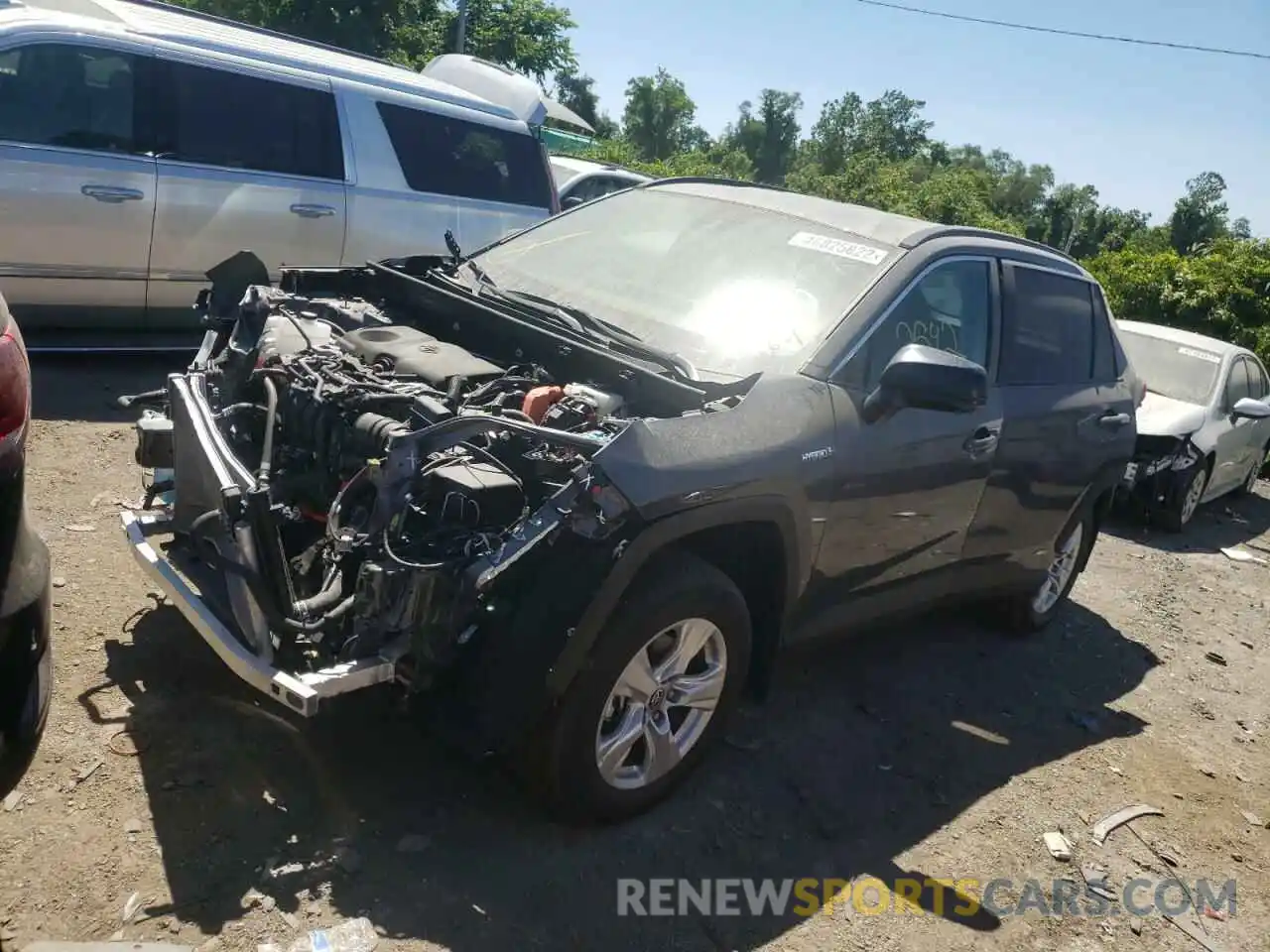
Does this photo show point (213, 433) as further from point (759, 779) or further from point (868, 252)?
point (868, 252)

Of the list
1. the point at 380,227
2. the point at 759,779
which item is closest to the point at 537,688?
the point at 759,779

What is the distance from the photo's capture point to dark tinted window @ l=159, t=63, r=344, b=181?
6516 millimetres

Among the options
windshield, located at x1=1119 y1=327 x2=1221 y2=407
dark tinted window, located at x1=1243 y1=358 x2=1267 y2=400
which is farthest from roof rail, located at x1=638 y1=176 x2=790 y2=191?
dark tinted window, located at x1=1243 y1=358 x2=1267 y2=400

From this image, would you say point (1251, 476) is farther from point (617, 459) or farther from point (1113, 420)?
point (617, 459)

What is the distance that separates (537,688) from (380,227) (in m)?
5.42

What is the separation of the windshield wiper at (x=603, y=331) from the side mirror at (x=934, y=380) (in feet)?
2.23

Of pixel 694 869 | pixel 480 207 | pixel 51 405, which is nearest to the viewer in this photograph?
pixel 694 869

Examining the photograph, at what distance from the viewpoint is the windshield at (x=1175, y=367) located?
29.6 feet

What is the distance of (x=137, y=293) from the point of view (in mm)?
6535

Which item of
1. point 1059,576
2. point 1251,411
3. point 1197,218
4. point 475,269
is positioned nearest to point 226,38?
point 475,269

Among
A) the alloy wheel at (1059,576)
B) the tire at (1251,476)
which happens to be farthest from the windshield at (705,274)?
the tire at (1251,476)

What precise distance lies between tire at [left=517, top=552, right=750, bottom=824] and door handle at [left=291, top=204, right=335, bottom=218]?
4951 mm

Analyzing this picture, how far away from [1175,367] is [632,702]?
7.92 metres

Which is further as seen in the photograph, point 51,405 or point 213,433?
point 51,405
